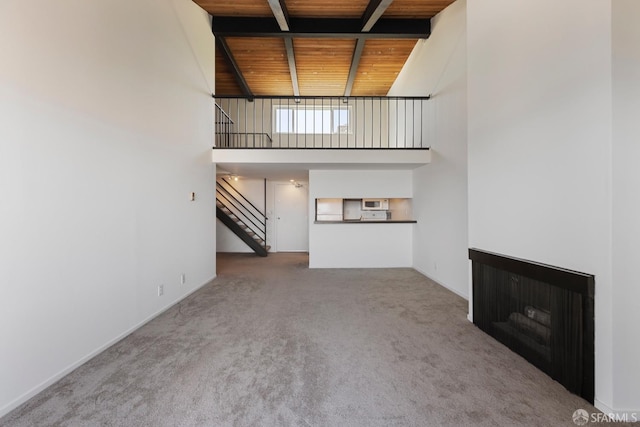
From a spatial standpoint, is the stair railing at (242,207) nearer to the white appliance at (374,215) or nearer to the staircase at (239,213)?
the staircase at (239,213)

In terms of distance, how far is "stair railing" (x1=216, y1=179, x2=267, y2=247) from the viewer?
7.76 meters

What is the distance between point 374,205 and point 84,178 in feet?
17.4

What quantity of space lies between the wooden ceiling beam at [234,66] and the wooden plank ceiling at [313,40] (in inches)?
0.7

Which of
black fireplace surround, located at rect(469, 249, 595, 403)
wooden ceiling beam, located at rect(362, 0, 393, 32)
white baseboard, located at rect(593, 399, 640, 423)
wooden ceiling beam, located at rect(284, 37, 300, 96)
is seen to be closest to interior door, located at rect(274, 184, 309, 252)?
wooden ceiling beam, located at rect(284, 37, 300, 96)

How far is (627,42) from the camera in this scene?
4.99ft

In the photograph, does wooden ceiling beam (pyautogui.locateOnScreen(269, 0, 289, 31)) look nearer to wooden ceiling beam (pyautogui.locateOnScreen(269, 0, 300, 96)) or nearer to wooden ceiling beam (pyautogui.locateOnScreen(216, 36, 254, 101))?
wooden ceiling beam (pyautogui.locateOnScreen(269, 0, 300, 96))

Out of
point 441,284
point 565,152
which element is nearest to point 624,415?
point 565,152

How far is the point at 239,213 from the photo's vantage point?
7.88 metres

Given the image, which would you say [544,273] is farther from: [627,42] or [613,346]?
[627,42]

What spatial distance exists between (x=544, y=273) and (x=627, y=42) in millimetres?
1542

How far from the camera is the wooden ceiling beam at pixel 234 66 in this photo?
16.2 feet

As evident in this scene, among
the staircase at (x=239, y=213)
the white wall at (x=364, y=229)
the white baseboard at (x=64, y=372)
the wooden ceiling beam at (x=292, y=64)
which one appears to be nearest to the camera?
the white baseboard at (x=64, y=372)

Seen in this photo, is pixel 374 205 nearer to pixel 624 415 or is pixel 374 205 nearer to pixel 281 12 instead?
pixel 281 12

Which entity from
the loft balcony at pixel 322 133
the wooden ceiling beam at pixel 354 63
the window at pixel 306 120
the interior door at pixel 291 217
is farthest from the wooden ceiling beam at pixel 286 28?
the interior door at pixel 291 217
